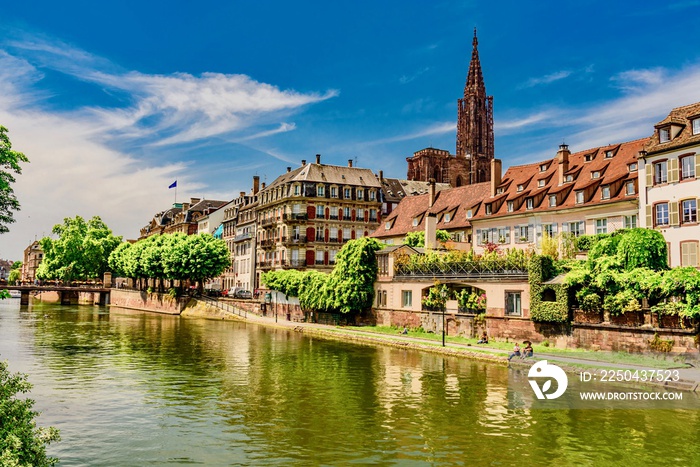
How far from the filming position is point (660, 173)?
45.4 metres

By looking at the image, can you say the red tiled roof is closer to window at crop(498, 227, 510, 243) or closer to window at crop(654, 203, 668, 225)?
window at crop(498, 227, 510, 243)

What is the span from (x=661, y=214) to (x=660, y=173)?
3.08 metres

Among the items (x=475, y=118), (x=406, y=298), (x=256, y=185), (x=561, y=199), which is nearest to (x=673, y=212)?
(x=561, y=199)

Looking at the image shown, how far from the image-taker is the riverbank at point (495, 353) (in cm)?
3306

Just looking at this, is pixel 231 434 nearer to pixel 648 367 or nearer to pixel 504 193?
pixel 648 367

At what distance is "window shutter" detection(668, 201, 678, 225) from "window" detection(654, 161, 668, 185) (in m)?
1.99

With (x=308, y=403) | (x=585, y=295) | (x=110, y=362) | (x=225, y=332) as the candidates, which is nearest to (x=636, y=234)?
(x=585, y=295)

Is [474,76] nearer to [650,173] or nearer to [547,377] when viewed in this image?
[650,173]

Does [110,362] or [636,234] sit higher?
[636,234]

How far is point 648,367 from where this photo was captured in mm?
33125

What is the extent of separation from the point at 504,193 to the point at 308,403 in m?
45.7

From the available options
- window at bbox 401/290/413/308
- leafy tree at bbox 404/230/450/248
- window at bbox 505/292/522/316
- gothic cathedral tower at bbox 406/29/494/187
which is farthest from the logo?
gothic cathedral tower at bbox 406/29/494/187

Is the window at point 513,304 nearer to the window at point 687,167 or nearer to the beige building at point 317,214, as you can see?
the window at point 687,167

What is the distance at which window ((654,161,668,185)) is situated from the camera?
44.9 m
